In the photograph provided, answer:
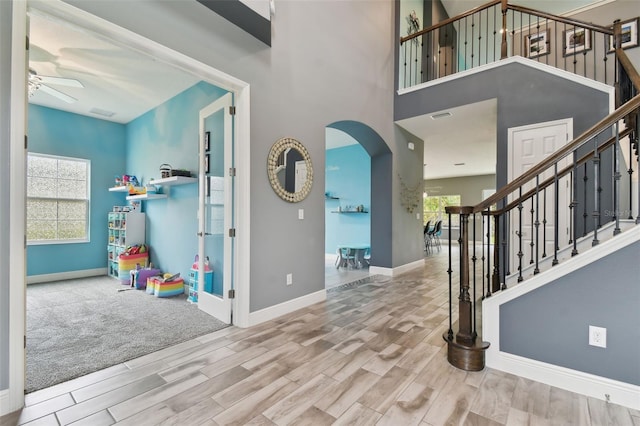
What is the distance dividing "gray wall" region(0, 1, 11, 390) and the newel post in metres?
2.82

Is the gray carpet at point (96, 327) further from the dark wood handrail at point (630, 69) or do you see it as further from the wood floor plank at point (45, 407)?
the dark wood handrail at point (630, 69)

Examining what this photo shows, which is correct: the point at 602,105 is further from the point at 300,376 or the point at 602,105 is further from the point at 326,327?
the point at 300,376

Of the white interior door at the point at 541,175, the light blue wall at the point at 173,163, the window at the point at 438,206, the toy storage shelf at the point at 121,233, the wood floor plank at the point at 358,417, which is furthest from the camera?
the window at the point at 438,206

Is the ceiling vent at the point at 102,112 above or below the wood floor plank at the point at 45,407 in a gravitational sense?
above

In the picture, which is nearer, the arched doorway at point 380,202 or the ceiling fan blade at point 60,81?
the ceiling fan blade at point 60,81

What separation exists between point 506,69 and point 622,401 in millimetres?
4287

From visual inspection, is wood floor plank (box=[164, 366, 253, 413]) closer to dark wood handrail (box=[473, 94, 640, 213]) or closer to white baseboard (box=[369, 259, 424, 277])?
dark wood handrail (box=[473, 94, 640, 213])

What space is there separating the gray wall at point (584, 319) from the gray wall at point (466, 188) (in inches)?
399

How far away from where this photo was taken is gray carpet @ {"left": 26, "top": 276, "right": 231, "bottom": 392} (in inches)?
86.5

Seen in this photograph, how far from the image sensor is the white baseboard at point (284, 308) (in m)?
2.98

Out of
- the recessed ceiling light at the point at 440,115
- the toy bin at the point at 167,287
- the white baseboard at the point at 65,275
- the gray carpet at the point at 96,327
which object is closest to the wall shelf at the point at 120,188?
the white baseboard at the point at 65,275

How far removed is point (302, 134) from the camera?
3.54 m

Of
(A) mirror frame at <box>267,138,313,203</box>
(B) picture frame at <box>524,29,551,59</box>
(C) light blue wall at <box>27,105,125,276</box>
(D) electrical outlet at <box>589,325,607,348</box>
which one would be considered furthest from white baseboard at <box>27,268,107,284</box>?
(B) picture frame at <box>524,29,551,59</box>

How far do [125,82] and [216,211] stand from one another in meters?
2.65
